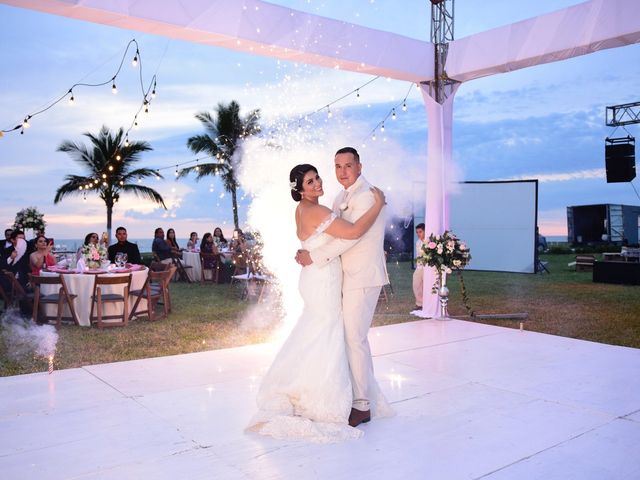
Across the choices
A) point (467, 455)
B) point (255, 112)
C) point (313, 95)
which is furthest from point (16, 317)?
point (255, 112)

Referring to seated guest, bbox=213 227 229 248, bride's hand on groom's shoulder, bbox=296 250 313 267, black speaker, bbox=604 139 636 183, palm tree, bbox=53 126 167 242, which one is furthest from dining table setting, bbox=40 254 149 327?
black speaker, bbox=604 139 636 183

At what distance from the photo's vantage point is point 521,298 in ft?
34.3

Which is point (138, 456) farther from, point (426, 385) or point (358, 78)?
point (358, 78)

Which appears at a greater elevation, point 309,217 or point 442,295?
point 309,217

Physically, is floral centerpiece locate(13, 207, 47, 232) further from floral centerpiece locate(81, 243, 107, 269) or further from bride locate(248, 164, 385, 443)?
bride locate(248, 164, 385, 443)

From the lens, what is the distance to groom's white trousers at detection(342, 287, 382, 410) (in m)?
3.39

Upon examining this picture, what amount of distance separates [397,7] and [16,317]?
659 cm

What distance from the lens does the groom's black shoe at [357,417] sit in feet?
11.1

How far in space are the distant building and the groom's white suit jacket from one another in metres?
27.3

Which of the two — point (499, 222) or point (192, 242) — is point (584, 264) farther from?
point (192, 242)

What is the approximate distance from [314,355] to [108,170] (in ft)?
56.8

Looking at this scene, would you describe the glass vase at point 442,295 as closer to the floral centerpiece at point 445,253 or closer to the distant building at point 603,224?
the floral centerpiece at point 445,253

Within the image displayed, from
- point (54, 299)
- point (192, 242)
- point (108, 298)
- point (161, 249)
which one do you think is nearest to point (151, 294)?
point (108, 298)

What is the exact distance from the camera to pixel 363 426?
11.2 feet
